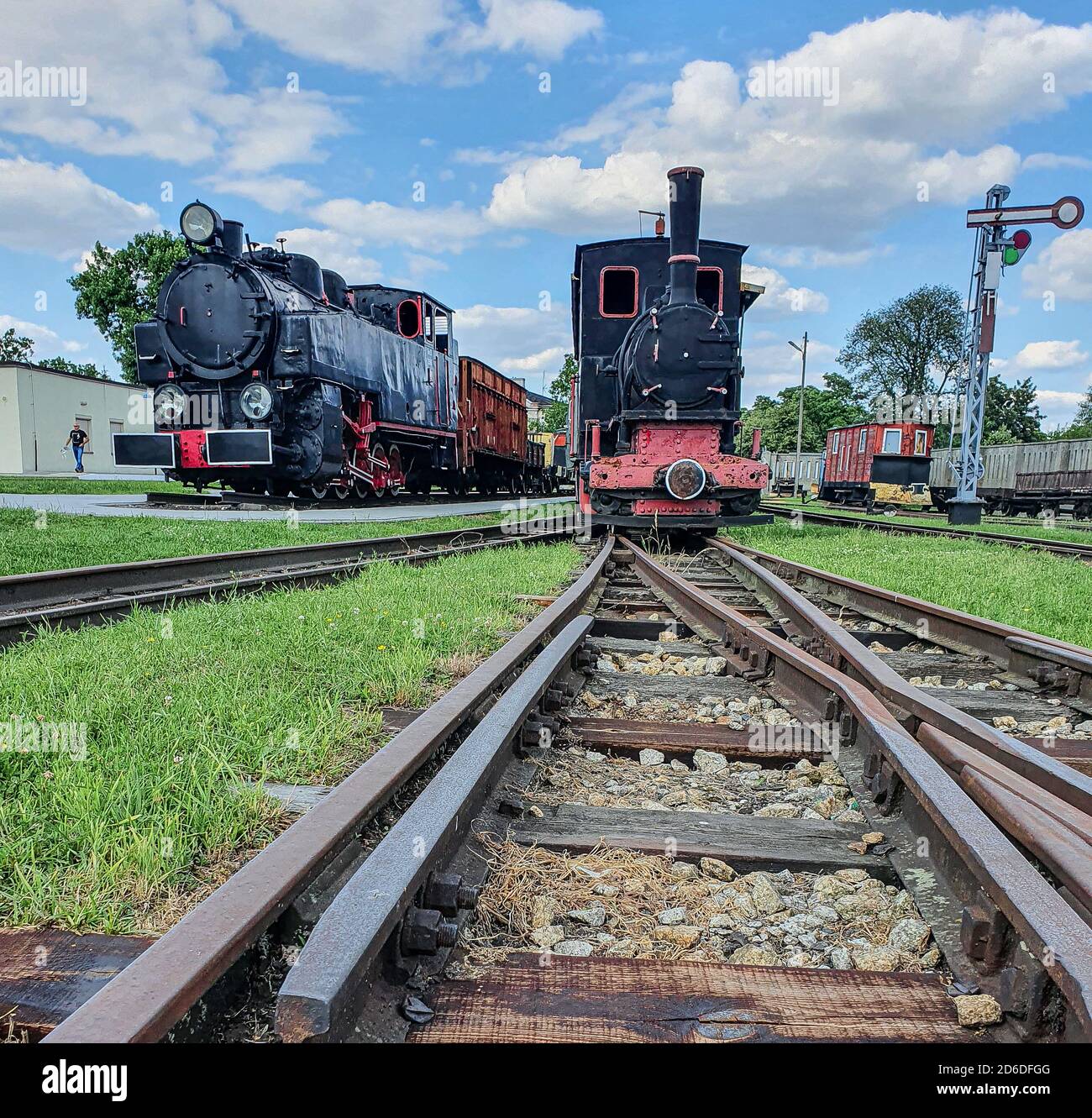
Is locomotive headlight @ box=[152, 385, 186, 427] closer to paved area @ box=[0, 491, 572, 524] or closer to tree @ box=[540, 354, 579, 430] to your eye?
paved area @ box=[0, 491, 572, 524]

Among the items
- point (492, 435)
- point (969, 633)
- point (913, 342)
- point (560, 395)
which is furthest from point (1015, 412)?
point (969, 633)

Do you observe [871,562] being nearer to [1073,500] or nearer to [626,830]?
[626,830]

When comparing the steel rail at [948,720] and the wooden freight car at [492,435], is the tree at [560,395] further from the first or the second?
the steel rail at [948,720]

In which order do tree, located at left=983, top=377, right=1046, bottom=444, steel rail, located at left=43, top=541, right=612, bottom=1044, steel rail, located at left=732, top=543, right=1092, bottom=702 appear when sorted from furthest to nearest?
tree, located at left=983, top=377, right=1046, bottom=444 → steel rail, located at left=732, top=543, right=1092, bottom=702 → steel rail, located at left=43, top=541, right=612, bottom=1044

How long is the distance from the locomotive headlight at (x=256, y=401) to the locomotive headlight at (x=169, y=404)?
1.32m

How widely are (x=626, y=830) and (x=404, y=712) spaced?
44.9 inches

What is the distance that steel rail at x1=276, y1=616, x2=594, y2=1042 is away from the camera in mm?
1067

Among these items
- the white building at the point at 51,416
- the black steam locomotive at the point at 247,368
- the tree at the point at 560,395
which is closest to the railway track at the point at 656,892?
the black steam locomotive at the point at 247,368

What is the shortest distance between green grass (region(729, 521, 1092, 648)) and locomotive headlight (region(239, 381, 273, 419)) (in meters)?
7.39

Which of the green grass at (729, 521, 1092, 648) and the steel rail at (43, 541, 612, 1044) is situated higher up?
the steel rail at (43, 541, 612, 1044)

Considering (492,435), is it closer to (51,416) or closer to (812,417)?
(51,416)

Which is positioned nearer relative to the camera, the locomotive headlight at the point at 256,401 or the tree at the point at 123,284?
the locomotive headlight at the point at 256,401

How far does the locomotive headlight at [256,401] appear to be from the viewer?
41.5 feet

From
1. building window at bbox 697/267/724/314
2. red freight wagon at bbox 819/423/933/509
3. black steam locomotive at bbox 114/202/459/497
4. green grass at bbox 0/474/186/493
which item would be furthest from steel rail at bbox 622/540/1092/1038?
red freight wagon at bbox 819/423/933/509
